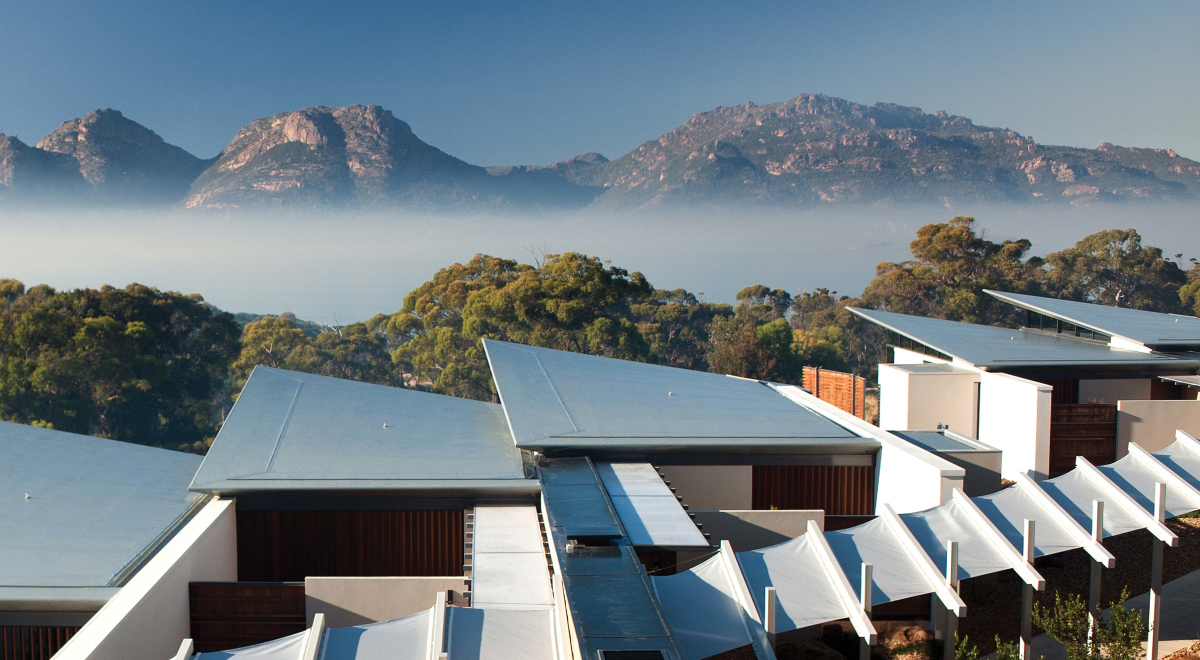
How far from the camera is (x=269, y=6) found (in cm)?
17062

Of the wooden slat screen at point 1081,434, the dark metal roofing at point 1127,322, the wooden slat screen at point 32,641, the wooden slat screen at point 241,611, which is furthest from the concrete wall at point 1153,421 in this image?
the wooden slat screen at point 32,641

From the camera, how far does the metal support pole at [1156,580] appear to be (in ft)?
33.5

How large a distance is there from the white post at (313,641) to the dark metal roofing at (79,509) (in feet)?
10.5

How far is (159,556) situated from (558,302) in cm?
3755

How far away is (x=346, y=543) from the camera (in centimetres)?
1134

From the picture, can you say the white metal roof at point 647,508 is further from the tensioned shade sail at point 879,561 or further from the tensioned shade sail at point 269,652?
the tensioned shade sail at point 269,652

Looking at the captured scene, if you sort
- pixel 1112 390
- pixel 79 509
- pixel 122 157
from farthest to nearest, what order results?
pixel 122 157
pixel 1112 390
pixel 79 509

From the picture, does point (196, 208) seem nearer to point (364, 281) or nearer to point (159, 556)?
point (364, 281)

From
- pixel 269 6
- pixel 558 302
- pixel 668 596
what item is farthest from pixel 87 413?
pixel 269 6

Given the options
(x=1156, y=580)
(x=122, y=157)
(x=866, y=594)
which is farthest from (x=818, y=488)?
(x=122, y=157)

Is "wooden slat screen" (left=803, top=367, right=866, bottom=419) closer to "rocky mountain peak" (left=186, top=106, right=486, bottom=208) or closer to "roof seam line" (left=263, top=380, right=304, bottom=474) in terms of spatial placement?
"roof seam line" (left=263, top=380, right=304, bottom=474)

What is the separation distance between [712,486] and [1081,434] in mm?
9108

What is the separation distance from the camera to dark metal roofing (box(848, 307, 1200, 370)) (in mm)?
18578

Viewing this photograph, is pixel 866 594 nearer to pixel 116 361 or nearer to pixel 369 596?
pixel 369 596
